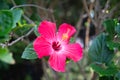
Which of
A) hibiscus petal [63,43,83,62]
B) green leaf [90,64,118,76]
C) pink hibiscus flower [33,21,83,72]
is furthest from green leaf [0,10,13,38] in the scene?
green leaf [90,64,118,76]

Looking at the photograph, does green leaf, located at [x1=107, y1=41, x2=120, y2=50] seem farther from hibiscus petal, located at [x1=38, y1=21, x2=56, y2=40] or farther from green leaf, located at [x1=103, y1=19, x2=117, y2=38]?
hibiscus petal, located at [x1=38, y1=21, x2=56, y2=40]

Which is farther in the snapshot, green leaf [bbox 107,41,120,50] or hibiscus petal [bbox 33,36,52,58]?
green leaf [bbox 107,41,120,50]

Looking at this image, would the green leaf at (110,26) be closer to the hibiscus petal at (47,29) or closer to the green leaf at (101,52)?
the green leaf at (101,52)

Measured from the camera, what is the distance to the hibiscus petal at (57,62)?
1.01 metres

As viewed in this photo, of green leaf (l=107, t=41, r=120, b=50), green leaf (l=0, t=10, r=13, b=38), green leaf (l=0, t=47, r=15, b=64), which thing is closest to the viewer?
green leaf (l=0, t=47, r=15, b=64)

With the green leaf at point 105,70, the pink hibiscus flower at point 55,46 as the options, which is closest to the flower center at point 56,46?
the pink hibiscus flower at point 55,46

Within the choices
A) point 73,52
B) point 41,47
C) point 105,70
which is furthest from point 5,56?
point 105,70

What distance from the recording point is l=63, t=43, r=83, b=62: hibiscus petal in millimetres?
1060

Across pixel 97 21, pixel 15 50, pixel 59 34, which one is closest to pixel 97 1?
pixel 97 21

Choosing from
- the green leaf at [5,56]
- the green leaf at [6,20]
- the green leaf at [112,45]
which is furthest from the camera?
the green leaf at [112,45]

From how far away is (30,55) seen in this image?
1.07m

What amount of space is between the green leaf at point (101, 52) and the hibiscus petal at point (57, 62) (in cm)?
19

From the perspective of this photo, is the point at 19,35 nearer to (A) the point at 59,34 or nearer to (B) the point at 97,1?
(A) the point at 59,34

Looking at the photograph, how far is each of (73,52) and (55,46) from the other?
64 mm
